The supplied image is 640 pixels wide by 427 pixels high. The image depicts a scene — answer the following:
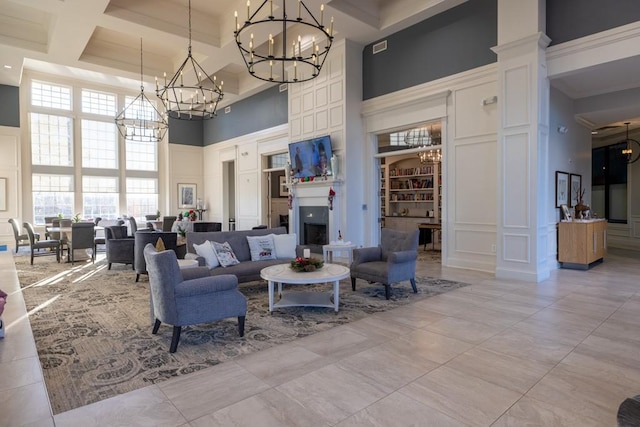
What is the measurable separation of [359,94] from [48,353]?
24.7 ft

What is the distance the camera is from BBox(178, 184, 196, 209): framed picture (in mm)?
14180

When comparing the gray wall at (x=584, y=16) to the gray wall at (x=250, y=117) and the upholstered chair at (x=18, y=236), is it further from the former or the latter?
the upholstered chair at (x=18, y=236)

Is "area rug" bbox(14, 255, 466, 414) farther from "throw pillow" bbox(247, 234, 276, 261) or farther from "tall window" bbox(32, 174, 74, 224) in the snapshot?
"tall window" bbox(32, 174, 74, 224)

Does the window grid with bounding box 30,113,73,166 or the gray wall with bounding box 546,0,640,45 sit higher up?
the gray wall with bounding box 546,0,640,45

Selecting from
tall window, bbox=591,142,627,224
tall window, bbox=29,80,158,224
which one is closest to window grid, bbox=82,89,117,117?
tall window, bbox=29,80,158,224

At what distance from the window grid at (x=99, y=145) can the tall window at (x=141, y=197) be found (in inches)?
37.4

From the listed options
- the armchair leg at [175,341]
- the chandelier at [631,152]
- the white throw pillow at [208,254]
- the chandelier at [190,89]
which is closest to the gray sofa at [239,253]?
the white throw pillow at [208,254]

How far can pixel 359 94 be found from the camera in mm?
8594

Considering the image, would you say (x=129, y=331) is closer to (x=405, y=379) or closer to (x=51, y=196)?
(x=405, y=379)

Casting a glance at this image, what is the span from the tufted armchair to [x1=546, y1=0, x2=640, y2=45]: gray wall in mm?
4013

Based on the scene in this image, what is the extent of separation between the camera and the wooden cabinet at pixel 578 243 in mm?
6641

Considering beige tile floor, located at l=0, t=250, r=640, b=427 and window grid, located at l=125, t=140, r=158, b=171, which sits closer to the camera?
beige tile floor, located at l=0, t=250, r=640, b=427

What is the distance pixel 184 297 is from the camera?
3.33 meters

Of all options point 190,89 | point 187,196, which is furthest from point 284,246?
point 187,196
